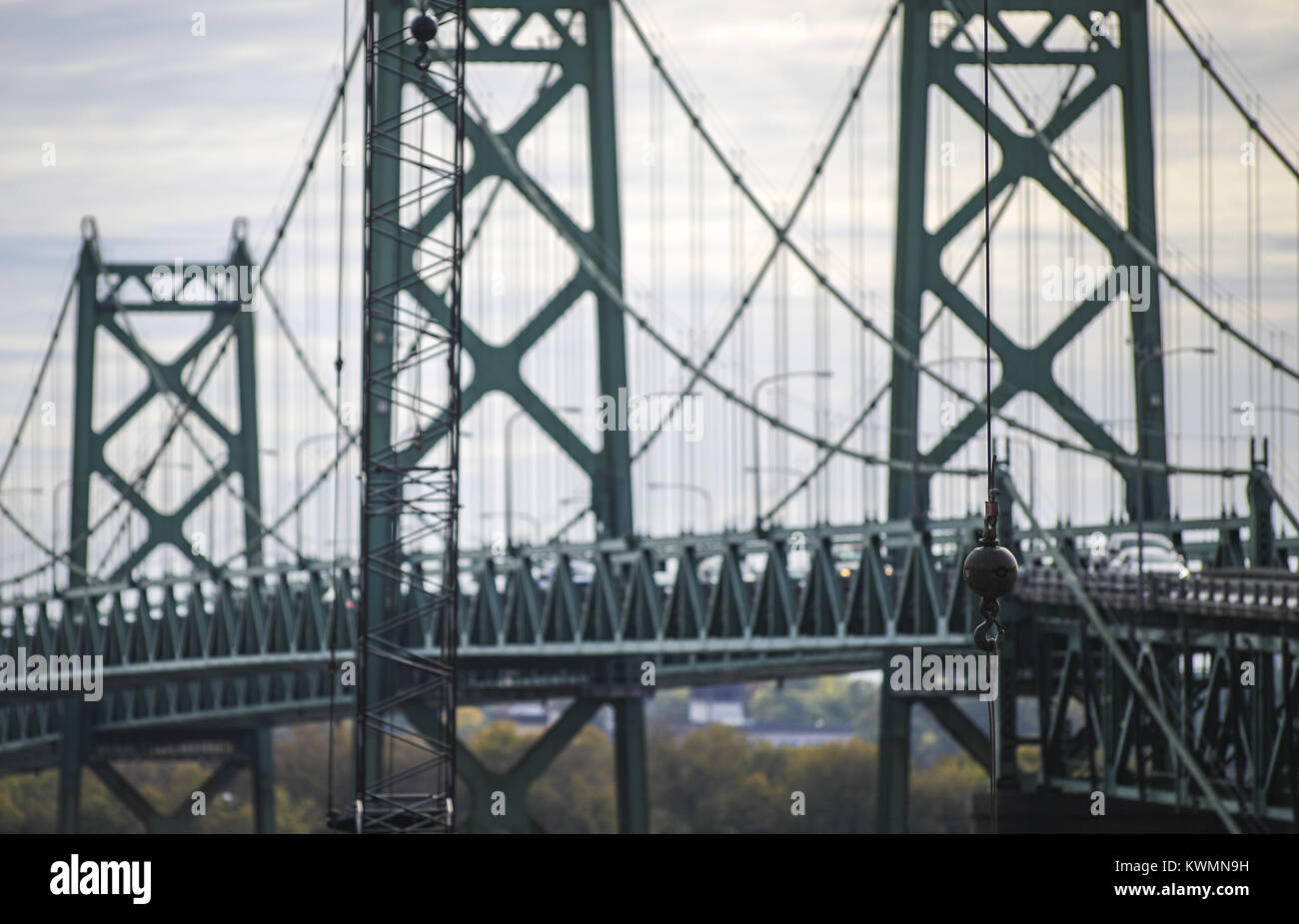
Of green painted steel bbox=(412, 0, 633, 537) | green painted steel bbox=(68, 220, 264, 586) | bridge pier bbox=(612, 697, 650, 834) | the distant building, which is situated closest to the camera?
green painted steel bbox=(412, 0, 633, 537)

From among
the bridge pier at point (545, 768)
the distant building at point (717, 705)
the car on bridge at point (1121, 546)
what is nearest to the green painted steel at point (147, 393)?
the bridge pier at point (545, 768)

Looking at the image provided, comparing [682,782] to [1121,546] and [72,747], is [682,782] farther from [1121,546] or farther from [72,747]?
[1121,546]

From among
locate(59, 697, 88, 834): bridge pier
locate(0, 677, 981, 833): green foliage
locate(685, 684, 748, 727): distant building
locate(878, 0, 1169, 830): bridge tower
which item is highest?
locate(878, 0, 1169, 830): bridge tower

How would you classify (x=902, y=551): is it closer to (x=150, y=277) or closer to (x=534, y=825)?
(x=534, y=825)

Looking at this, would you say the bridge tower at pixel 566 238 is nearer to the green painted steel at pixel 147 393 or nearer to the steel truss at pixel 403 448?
the steel truss at pixel 403 448

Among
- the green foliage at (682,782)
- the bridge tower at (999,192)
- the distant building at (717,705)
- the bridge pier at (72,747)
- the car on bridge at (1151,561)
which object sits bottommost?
the green foliage at (682,782)

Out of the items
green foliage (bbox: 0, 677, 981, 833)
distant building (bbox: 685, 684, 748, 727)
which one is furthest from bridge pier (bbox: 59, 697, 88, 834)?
distant building (bbox: 685, 684, 748, 727)

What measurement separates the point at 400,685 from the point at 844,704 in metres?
85.6

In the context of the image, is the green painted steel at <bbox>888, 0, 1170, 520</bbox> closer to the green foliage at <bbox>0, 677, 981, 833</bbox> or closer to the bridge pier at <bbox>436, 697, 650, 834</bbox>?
the bridge pier at <bbox>436, 697, 650, 834</bbox>

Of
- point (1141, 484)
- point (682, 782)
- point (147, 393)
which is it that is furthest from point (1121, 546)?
point (682, 782)

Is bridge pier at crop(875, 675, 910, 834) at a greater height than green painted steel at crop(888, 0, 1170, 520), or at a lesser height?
lesser

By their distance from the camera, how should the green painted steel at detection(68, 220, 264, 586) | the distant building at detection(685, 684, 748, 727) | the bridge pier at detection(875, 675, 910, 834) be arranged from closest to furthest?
the bridge pier at detection(875, 675, 910, 834), the green painted steel at detection(68, 220, 264, 586), the distant building at detection(685, 684, 748, 727)

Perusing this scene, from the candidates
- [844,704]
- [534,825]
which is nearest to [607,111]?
[534,825]
